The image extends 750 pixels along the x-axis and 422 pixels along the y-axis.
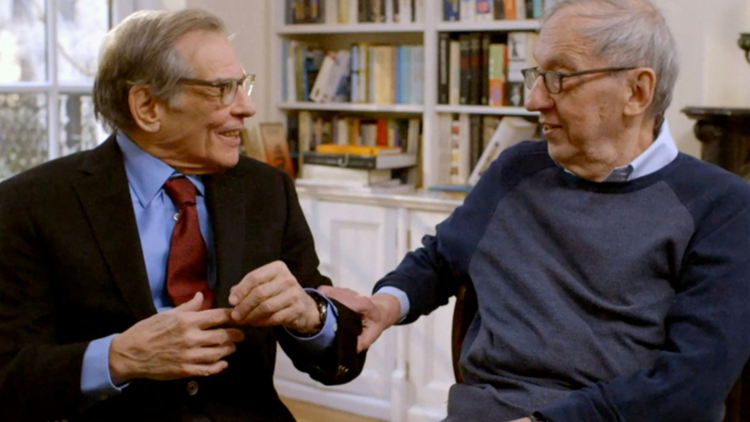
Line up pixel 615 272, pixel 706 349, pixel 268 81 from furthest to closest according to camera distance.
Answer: pixel 268 81 → pixel 615 272 → pixel 706 349

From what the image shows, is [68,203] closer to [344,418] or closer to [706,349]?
[706,349]

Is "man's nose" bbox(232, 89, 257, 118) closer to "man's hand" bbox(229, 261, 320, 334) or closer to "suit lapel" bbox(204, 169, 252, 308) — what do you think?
"suit lapel" bbox(204, 169, 252, 308)

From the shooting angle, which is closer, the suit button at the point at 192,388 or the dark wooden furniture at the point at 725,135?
the suit button at the point at 192,388

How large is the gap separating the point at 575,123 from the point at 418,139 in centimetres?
211

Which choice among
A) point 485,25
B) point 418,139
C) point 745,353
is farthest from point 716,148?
point 745,353

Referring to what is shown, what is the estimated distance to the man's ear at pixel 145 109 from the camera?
1766mm

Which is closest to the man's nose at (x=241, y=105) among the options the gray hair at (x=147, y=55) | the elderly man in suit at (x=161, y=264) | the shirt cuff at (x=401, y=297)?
the elderly man in suit at (x=161, y=264)

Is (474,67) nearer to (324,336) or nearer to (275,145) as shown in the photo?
(275,145)

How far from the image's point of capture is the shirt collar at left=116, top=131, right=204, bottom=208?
1766mm

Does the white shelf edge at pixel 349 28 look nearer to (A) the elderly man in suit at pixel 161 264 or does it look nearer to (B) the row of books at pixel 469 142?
(B) the row of books at pixel 469 142

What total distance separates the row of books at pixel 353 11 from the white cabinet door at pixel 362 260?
0.77 metres

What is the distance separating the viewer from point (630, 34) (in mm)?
1604

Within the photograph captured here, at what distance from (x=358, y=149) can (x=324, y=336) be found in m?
1.91

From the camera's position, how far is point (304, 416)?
3654 mm
